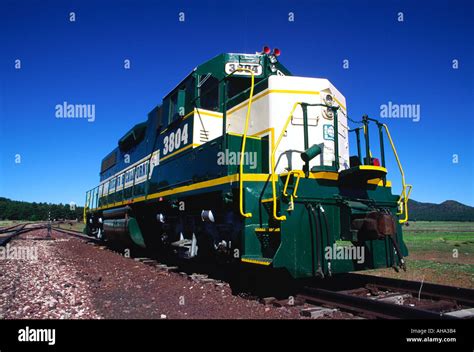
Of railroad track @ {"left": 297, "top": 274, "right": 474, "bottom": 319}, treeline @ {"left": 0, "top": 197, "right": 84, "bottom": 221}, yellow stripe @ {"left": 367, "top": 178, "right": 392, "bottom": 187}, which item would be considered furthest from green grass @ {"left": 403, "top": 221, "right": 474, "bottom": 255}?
treeline @ {"left": 0, "top": 197, "right": 84, "bottom": 221}

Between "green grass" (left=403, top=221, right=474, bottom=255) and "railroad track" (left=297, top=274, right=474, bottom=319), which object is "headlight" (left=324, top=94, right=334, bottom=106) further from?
"green grass" (left=403, top=221, right=474, bottom=255)

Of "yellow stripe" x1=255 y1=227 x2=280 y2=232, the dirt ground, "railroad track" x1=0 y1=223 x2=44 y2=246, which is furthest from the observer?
"railroad track" x1=0 y1=223 x2=44 y2=246

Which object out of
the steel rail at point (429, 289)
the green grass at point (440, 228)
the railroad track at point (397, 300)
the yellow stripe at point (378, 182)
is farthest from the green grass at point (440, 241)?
the railroad track at point (397, 300)

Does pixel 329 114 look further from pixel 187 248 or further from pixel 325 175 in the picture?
pixel 187 248

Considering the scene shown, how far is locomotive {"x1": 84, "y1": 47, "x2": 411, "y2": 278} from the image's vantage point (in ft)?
15.8

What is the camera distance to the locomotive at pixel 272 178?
4.81m

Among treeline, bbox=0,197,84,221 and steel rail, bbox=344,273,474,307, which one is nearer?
steel rail, bbox=344,273,474,307

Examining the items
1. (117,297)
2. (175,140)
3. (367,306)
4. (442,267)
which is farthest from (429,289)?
(175,140)

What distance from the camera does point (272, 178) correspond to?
481 centimetres

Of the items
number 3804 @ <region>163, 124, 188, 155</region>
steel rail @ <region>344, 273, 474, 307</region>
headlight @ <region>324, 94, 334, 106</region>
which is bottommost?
steel rail @ <region>344, 273, 474, 307</region>

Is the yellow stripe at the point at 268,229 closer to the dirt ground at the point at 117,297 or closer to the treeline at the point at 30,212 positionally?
the dirt ground at the point at 117,297

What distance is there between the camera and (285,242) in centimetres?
458
